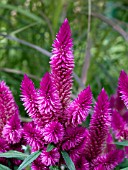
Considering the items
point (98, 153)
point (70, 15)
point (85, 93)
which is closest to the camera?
point (85, 93)

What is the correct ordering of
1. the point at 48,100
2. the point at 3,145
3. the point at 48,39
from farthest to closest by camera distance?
the point at 48,39 → the point at 3,145 → the point at 48,100

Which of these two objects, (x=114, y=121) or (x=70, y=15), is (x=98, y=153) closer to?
(x=114, y=121)

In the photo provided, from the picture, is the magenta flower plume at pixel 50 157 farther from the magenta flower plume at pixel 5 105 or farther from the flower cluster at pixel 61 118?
the magenta flower plume at pixel 5 105

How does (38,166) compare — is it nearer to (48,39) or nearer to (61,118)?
(61,118)

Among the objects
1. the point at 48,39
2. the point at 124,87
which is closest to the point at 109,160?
the point at 124,87

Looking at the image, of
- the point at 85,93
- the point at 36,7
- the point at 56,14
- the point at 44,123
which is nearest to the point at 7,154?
the point at 44,123

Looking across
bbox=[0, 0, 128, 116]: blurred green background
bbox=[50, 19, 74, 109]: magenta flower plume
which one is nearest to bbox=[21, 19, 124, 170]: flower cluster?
bbox=[50, 19, 74, 109]: magenta flower plume

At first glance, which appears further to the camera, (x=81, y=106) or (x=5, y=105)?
(x=5, y=105)

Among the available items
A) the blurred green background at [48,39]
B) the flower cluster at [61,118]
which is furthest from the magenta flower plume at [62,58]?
the blurred green background at [48,39]
